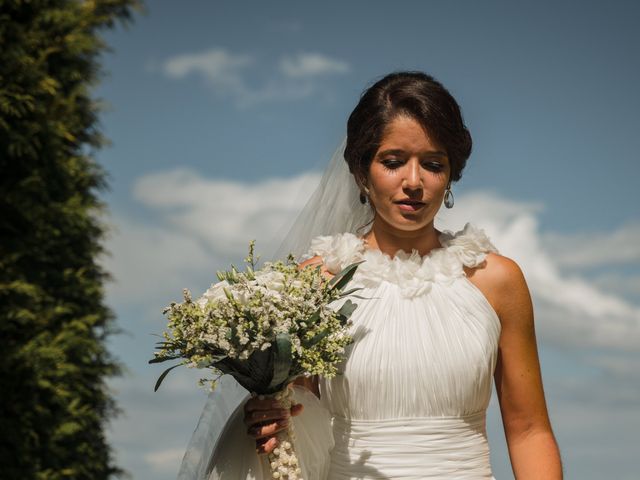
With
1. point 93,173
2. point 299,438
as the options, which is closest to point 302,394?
point 299,438

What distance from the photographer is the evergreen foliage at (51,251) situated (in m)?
10.3

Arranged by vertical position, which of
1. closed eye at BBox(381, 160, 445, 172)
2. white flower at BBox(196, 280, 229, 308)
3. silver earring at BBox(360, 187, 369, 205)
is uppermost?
silver earring at BBox(360, 187, 369, 205)

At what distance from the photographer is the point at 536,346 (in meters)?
4.02

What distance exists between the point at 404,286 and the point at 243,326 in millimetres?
1025

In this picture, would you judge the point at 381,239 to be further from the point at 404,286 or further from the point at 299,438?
the point at 299,438

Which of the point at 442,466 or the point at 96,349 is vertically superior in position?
the point at 96,349

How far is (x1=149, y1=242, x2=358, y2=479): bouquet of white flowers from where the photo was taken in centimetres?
325

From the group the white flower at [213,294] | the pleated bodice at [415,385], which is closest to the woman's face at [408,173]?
the pleated bodice at [415,385]

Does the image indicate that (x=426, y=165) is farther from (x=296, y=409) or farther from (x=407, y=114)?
(x=296, y=409)

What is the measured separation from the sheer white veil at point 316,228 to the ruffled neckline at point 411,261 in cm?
27

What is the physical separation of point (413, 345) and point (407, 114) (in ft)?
3.40

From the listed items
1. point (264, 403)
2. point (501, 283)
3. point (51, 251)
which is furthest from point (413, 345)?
point (51, 251)

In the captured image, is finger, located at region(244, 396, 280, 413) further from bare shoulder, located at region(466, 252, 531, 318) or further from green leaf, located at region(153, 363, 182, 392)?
bare shoulder, located at region(466, 252, 531, 318)

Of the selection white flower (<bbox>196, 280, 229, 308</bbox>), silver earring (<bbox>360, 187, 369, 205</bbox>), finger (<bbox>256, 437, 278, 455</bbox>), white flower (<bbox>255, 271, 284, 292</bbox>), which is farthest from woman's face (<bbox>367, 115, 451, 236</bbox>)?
finger (<bbox>256, 437, 278, 455</bbox>)
